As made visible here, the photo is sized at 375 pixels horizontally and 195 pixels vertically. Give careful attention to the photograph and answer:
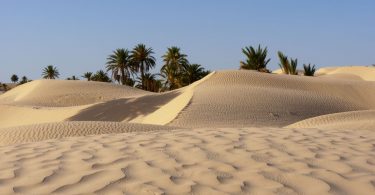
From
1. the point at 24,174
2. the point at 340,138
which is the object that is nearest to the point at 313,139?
the point at 340,138

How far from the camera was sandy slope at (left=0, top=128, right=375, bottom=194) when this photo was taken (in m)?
4.25

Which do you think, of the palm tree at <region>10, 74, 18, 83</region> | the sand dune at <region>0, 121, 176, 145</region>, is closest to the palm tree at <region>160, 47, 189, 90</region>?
the sand dune at <region>0, 121, 176, 145</region>

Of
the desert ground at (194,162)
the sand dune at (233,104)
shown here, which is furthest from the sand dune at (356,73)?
the desert ground at (194,162)

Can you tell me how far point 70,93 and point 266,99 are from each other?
78.8ft

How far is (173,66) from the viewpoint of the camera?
53531mm

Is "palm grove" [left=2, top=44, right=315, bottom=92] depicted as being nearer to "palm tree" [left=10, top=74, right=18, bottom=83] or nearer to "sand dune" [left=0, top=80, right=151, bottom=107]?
"sand dune" [left=0, top=80, right=151, bottom=107]

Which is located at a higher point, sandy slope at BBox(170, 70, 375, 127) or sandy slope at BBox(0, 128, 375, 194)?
sandy slope at BBox(170, 70, 375, 127)

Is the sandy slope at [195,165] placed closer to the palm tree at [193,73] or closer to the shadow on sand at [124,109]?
the shadow on sand at [124,109]

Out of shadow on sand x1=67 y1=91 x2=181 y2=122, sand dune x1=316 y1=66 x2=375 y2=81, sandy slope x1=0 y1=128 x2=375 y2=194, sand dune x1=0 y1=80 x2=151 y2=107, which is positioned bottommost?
sandy slope x1=0 y1=128 x2=375 y2=194

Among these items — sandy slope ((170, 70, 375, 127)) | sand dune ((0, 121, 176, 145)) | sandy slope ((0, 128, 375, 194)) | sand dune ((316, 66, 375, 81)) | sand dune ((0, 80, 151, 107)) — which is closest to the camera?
sandy slope ((0, 128, 375, 194))

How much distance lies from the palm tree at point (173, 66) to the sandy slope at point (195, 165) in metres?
44.9

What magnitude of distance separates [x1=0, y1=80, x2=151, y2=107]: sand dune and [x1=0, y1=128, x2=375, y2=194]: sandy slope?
127ft

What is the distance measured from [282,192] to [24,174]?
238 centimetres

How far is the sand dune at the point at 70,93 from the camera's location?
152 ft
